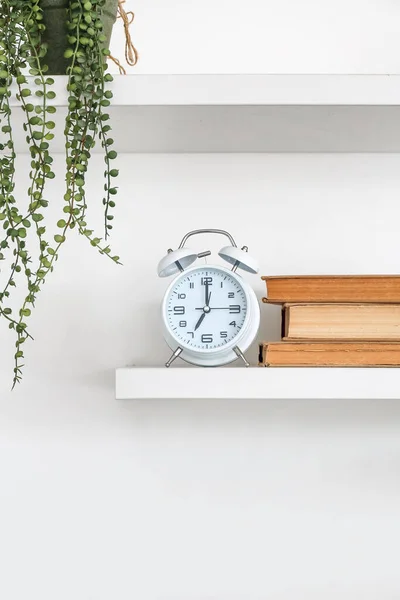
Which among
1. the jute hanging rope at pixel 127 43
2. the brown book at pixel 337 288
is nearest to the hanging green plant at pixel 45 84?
the jute hanging rope at pixel 127 43

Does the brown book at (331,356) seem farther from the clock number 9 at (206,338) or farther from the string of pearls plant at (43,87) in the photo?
the string of pearls plant at (43,87)

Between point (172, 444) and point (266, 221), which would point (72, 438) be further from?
point (266, 221)

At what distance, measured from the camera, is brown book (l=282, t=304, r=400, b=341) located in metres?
1.13

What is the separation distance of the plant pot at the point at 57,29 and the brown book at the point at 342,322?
0.45 m

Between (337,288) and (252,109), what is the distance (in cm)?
27

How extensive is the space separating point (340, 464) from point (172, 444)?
0.27 metres

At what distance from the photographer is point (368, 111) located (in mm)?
1101

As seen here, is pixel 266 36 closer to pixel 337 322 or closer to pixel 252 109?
pixel 252 109

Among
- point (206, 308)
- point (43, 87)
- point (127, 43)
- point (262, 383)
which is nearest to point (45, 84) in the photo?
point (43, 87)

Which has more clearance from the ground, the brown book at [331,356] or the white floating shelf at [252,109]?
the white floating shelf at [252,109]

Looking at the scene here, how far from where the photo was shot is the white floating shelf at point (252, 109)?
106 cm

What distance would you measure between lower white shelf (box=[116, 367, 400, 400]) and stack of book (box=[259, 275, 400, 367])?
0.03 meters

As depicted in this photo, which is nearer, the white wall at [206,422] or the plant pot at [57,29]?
the plant pot at [57,29]

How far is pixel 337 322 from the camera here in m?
1.13
